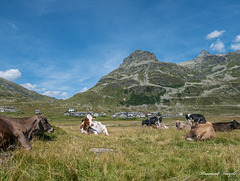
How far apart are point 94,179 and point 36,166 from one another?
5.55 ft

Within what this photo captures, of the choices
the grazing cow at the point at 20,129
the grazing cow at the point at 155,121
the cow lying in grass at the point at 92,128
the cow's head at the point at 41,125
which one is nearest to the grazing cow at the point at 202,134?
the cow lying in grass at the point at 92,128

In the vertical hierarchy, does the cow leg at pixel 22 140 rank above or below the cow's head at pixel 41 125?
below

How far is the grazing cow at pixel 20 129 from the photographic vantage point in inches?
236

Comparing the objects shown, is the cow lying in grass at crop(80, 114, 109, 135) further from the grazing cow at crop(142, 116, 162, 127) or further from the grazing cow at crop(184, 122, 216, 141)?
the grazing cow at crop(142, 116, 162, 127)

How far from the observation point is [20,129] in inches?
283

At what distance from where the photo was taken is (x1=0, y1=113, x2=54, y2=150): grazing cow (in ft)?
19.7

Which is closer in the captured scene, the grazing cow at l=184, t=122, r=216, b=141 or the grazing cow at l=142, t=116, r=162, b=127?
the grazing cow at l=184, t=122, r=216, b=141

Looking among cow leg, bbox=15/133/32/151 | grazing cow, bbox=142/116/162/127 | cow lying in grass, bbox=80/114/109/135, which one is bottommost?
grazing cow, bbox=142/116/162/127

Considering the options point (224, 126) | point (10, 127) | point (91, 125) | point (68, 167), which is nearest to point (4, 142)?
point (10, 127)

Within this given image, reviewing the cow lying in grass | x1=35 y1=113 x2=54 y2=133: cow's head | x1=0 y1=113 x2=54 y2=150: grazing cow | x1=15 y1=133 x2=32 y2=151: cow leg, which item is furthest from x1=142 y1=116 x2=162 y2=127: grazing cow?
x1=15 y1=133 x2=32 y2=151: cow leg

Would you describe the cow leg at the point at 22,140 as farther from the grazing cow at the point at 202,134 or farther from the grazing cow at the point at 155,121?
the grazing cow at the point at 155,121

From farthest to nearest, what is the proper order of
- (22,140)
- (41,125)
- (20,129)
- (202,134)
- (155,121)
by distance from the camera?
(155,121), (202,134), (41,125), (20,129), (22,140)

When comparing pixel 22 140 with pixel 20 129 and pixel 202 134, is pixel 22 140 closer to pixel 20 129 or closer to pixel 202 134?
pixel 20 129

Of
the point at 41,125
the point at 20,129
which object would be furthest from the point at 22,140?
the point at 41,125
